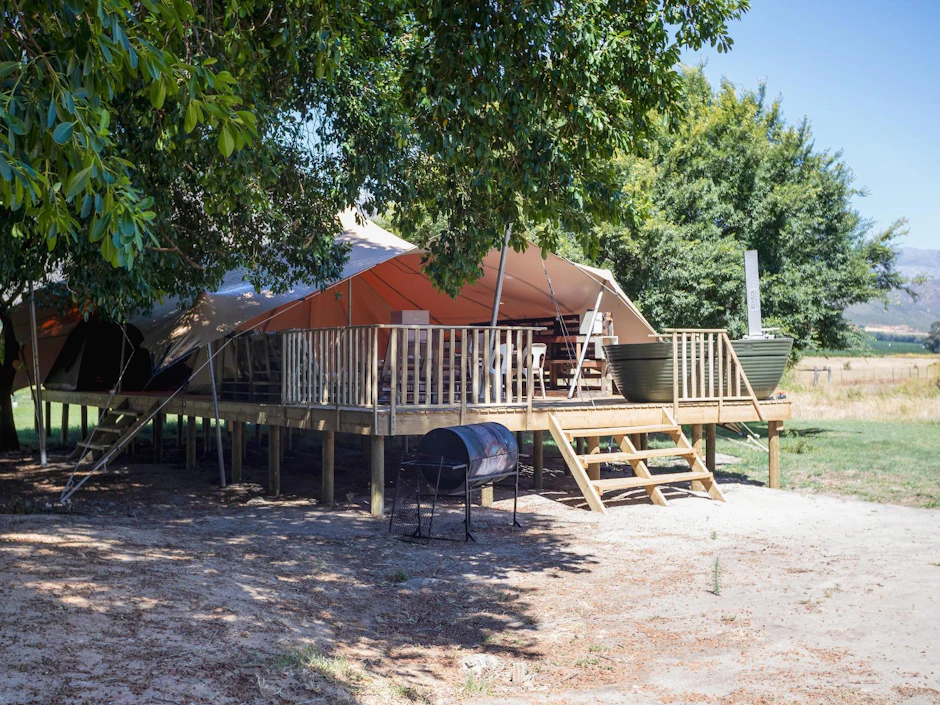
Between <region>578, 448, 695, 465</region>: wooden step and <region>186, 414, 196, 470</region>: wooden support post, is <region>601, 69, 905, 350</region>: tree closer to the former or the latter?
<region>578, 448, 695, 465</region>: wooden step

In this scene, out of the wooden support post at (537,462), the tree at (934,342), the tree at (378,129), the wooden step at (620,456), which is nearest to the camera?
the tree at (378,129)

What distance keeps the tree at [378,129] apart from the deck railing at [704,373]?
7.58ft

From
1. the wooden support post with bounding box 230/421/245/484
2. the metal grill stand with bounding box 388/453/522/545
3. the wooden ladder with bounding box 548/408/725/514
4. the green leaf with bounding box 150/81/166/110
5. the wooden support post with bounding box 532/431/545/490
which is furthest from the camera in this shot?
the wooden support post with bounding box 230/421/245/484

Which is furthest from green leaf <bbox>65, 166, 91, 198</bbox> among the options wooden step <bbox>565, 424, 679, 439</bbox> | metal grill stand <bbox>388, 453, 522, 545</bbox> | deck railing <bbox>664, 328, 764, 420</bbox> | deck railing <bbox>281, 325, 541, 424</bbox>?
deck railing <bbox>664, 328, 764, 420</bbox>

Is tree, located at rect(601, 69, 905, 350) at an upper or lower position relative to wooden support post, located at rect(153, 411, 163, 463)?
upper

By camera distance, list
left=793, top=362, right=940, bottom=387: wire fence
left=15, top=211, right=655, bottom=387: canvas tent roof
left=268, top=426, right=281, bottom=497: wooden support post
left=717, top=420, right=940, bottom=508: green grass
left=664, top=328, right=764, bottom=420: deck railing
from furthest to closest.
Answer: left=793, top=362, right=940, bottom=387: wire fence
left=15, top=211, right=655, bottom=387: canvas tent roof
left=717, top=420, right=940, bottom=508: green grass
left=268, top=426, right=281, bottom=497: wooden support post
left=664, top=328, right=764, bottom=420: deck railing

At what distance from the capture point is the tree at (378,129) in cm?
744

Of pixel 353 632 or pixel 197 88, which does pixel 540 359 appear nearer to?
pixel 353 632

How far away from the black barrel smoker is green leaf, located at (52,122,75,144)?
17.3 ft

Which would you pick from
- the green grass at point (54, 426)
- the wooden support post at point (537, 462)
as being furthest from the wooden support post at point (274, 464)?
the green grass at point (54, 426)

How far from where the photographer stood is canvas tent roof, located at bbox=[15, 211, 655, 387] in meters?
12.2

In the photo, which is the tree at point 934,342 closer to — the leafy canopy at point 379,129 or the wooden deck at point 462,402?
the wooden deck at point 462,402

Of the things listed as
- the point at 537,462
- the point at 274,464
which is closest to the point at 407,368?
the point at 274,464

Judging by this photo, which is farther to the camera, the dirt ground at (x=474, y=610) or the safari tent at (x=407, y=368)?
the safari tent at (x=407, y=368)
